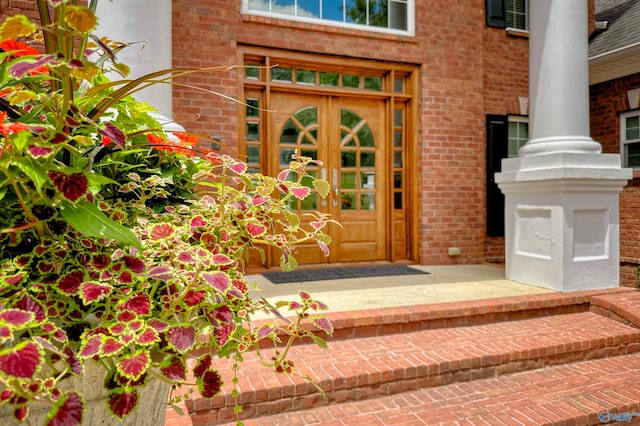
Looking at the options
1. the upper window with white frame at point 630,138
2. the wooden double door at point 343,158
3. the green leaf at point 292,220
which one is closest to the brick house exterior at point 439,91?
the wooden double door at point 343,158

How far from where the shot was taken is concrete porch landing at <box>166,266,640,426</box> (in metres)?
2.30

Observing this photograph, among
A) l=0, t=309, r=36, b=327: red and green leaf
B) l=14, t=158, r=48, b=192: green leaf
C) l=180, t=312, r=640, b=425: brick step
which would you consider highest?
l=14, t=158, r=48, b=192: green leaf

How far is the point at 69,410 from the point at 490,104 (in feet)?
22.8

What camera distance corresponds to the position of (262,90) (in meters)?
5.25

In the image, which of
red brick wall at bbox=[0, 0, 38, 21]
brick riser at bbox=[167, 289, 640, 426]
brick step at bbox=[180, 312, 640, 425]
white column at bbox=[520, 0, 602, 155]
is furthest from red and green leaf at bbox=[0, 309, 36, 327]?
white column at bbox=[520, 0, 602, 155]

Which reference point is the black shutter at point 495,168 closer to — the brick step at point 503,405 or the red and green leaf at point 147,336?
the brick step at point 503,405

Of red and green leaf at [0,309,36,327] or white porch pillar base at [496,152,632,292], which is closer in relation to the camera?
red and green leaf at [0,309,36,327]

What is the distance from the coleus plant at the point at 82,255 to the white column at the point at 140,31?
88.5 inches

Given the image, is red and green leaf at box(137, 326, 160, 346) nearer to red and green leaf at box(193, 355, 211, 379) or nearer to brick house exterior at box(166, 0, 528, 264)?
red and green leaf at box(193, 355, 211, 379)

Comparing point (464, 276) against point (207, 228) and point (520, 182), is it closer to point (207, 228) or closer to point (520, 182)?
point (520, 182)

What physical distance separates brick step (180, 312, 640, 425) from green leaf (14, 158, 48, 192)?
5.81 ft

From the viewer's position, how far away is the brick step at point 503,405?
2260 millimetres

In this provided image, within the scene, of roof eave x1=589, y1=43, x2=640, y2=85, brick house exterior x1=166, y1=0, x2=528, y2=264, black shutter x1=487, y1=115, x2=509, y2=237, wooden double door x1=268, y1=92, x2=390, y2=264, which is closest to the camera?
brick house exterior x1=166, y1=0, x2=528, y2=264

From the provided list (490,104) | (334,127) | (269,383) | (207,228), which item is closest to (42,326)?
(207,228)
